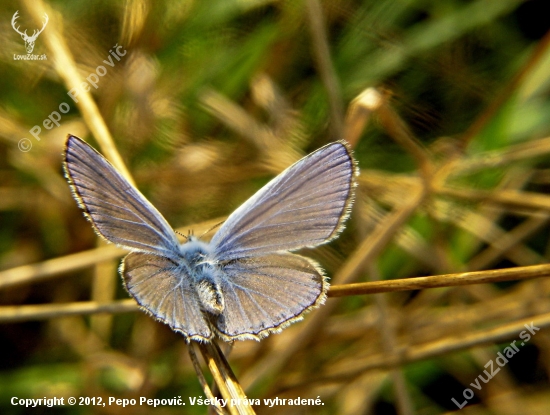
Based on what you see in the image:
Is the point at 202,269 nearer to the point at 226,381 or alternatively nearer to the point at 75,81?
the point at 226,381

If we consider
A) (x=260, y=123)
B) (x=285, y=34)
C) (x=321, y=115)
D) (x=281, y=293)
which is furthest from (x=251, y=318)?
(x=285, y=34)

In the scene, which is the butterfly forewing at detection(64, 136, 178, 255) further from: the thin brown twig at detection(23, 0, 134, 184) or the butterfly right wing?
the thin brown twig at detection(23, 0, 134, 184)

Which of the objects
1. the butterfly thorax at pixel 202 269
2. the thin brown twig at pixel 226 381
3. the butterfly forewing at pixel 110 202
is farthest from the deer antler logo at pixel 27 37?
the thin brown twig at pixel 226 381

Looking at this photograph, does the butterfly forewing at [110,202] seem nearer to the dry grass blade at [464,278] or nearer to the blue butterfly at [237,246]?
the blue butterfly at [237,246]

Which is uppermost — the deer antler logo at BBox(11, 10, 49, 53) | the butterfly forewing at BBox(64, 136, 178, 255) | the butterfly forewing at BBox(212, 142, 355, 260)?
the deer antler logo at BBox(11, 10, 49, 53)

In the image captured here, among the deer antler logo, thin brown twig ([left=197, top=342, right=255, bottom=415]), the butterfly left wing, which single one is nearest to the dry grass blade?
the butterfly left wing

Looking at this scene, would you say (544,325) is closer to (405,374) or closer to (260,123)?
(405,374)
